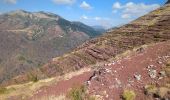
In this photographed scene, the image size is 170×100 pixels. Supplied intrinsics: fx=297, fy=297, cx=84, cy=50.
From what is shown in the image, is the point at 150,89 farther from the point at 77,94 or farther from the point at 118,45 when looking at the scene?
the point at 118,45

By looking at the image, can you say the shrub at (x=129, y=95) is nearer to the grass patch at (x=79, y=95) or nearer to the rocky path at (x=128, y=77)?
the rocky path at (x=128, y=77)

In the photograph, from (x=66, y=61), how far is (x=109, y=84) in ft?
303

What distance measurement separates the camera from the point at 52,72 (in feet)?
379

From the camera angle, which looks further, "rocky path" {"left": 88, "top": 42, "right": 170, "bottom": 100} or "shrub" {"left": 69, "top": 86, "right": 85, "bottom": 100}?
"rocky path" {"left": 88, "top": 42, "right": 170, "bottom": 100}

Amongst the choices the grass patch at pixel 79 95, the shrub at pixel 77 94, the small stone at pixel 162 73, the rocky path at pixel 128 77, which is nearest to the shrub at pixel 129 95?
the rocky path at pixel 128 77

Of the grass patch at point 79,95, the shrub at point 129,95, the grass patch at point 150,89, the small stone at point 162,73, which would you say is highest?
the small stone at point 162,73

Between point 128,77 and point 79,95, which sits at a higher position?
point 128,77

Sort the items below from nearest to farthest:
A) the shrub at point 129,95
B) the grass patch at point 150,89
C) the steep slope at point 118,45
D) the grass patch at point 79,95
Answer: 1. the grass patch at point 150,89
2. the shrub at point 129,95
3. the grass patch at point 79,95
4. the steep slope at point 118,45

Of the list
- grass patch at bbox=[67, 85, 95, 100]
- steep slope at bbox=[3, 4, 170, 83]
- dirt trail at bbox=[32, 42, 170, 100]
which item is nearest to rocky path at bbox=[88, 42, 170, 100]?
dirt trail at bbox=[32, 42, 170, 100]

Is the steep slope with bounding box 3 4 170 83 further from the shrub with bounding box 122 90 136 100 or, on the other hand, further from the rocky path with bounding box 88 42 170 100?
the shrub with bounding box 122 90 136 100

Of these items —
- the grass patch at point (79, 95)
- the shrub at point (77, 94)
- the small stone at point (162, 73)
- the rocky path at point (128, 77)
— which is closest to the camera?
the grass patch at point (79, 95)

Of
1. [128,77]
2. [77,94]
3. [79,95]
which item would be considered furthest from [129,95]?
[77,94]

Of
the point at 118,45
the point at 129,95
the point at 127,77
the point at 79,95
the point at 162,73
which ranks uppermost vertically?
the point at 162,73

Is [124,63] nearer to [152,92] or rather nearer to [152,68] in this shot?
[152,68]
